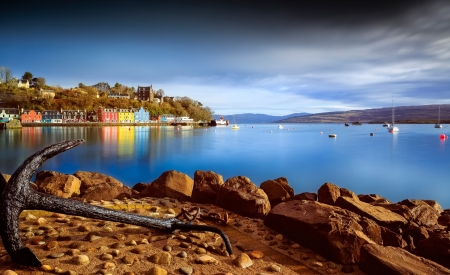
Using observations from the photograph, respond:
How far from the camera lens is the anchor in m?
2.80

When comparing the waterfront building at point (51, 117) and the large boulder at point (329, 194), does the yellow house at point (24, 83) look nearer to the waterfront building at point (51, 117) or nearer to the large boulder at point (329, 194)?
the waterfront building at point (51, 117)

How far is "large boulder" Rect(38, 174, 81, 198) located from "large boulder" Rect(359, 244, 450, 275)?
513cm

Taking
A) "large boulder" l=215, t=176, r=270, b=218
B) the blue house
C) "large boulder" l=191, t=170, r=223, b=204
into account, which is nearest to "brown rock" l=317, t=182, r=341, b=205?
"large boulder" l=215, t=176, r=270, b=218

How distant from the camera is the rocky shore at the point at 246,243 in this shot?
3.09 meters

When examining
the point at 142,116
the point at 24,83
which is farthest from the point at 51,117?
the point at 24,83

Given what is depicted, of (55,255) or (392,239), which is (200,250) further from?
(392,239)

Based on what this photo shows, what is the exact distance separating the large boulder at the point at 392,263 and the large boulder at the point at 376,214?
1357mm

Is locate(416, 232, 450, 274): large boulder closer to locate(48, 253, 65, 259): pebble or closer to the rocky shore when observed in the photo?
the rocky shore

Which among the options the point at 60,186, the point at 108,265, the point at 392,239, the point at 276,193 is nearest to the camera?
the point at 108,265

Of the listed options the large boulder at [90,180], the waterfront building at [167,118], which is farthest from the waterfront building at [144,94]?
the large boulder at [90,180]

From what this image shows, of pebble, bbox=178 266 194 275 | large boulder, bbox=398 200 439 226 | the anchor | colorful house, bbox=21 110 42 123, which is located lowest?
large boulder, bbox=398 200 439 226

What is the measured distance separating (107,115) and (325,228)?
99.6 metres

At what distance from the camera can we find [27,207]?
2.97 meters

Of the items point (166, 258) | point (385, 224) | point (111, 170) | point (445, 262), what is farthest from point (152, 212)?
point (111, 170)
